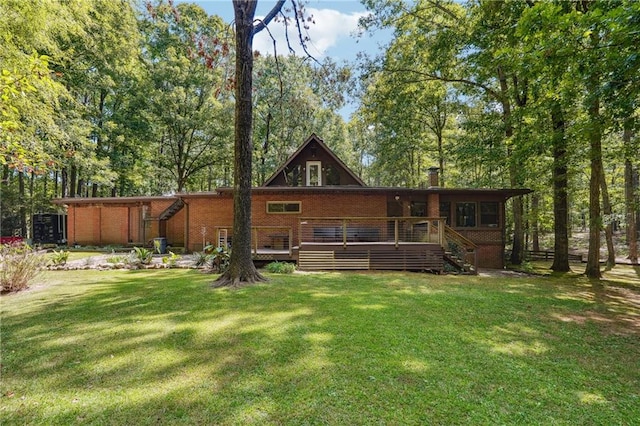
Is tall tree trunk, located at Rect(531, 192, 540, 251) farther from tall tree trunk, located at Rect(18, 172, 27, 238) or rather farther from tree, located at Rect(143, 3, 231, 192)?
tall tree trunk, located at Rect(18, 172, 27, 238)

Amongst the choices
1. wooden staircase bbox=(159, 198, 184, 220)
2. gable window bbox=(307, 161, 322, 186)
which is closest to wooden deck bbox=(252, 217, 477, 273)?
gable window bbox=(307, 161, 322, 186)

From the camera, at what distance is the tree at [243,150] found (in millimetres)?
6801

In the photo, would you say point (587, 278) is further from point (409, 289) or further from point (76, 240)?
point (76, 240)

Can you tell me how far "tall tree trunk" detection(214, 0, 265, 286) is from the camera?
22.3 ft

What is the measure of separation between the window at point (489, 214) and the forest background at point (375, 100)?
169 cm

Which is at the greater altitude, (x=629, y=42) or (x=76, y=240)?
(x=629, y=42)

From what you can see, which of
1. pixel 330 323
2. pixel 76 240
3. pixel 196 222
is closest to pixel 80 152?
pixel 76 240

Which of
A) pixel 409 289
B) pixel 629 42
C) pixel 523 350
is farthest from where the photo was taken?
pixel 409 289

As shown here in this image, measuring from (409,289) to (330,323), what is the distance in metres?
3.12

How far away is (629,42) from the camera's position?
4.82 m

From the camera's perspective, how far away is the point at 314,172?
1545 cm

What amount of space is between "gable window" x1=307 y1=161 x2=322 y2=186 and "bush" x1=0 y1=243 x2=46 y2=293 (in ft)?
35.7

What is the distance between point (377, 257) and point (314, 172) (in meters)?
7.05

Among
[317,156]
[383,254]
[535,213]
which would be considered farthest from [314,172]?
[535,213]
